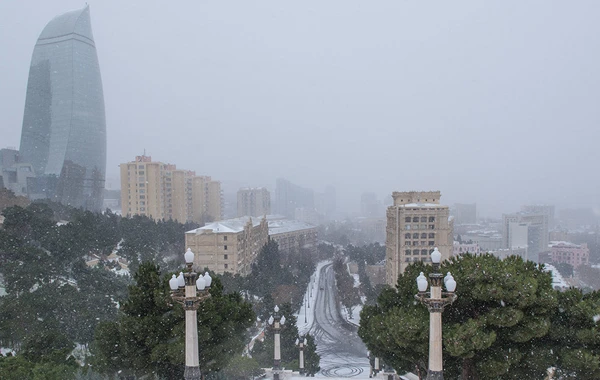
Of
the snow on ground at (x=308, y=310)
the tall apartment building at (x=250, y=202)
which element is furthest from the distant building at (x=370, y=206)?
the snow on ground at (x=308, y=310)

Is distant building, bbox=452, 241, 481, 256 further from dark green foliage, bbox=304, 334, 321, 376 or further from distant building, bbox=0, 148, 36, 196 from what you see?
distant building, bbox=0, 148, 36, 196

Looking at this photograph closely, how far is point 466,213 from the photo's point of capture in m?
107

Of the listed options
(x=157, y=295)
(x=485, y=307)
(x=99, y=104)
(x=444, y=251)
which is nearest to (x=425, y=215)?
(x=444, y=251)

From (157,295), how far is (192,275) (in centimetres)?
296

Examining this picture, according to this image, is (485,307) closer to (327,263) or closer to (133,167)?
(133,167)

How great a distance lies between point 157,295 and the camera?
30.3ft

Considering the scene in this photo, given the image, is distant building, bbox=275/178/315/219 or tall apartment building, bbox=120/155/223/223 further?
distant building, bbox=275/178/315/219

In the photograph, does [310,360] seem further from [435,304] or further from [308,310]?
[308,310]

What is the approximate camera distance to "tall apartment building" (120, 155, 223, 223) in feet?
168

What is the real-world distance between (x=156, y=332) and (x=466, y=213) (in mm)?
107913

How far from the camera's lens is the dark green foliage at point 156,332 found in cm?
911

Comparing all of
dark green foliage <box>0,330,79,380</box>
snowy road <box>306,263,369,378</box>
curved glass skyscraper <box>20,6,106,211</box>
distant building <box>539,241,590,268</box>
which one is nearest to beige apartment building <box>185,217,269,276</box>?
snowy road <box>306,263,369,378</box>

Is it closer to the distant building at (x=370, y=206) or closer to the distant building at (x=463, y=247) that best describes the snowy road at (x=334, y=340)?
the distant building at (x=463, y=247)

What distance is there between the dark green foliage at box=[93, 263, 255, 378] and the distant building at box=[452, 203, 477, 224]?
104 metres
